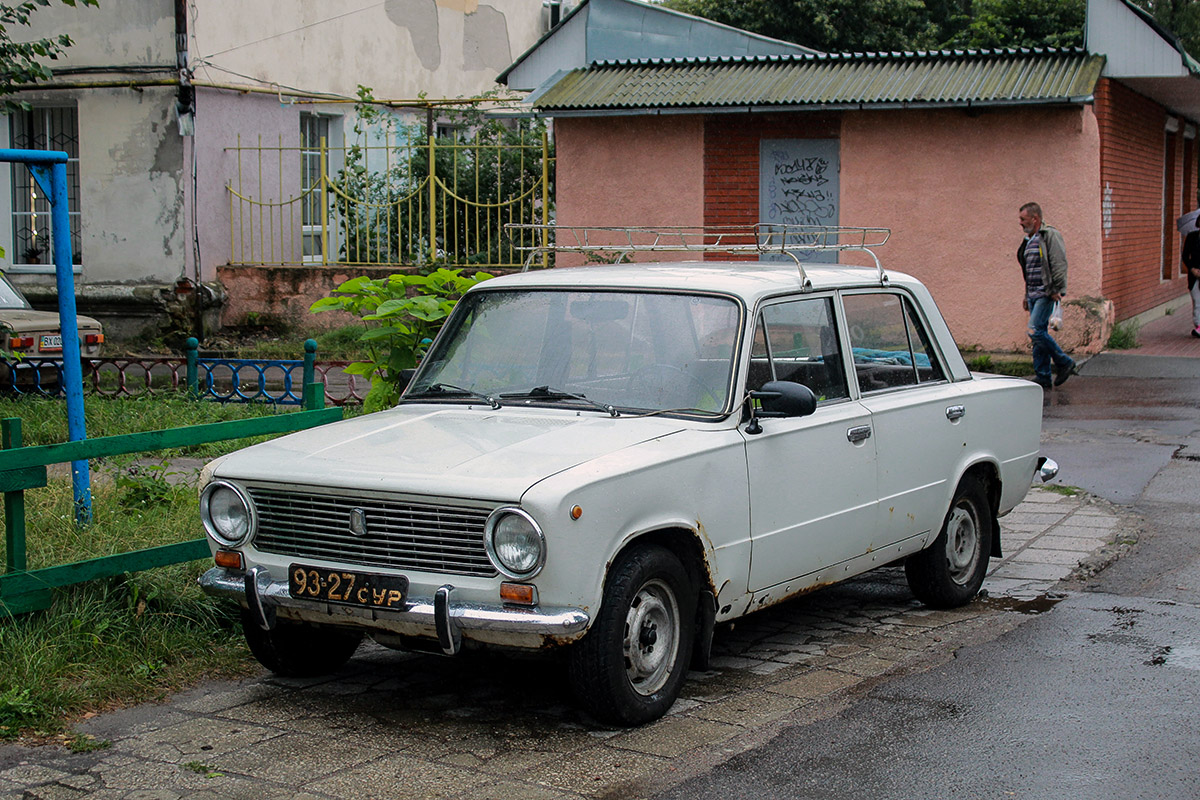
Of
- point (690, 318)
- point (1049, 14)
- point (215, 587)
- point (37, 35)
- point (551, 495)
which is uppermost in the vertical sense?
point (1049, 14)

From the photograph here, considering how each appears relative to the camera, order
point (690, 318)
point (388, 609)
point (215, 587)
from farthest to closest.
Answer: point (690, 318) → point (215, 587) → point (388, 609)

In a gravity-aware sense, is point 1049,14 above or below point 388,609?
above

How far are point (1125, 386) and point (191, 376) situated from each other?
9.58m

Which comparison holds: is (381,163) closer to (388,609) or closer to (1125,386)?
(1125,386)

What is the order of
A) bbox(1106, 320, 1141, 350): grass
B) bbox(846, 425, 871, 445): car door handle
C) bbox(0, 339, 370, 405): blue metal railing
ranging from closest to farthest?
bbox(846, 425, 871, 445): car door handle
bbox(0, 339, 370, 405): blue metal railing
bbox(1106, 320, 1141, 350): grass

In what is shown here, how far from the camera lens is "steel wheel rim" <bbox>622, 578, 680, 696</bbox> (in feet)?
15.3

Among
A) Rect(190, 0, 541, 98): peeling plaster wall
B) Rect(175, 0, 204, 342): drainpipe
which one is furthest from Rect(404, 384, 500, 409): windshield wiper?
Rect(190, 0, 541, 98): peeling plaster wall

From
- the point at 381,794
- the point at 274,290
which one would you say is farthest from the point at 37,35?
the point at 381,794

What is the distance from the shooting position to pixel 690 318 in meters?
5.46

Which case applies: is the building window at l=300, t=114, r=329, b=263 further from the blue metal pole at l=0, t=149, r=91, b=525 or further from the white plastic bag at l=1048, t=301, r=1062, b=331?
the blue metal pole at l=0, t=149, r=91, b=525

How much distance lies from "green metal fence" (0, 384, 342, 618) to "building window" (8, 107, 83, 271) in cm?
1472

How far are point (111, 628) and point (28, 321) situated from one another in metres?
8.99

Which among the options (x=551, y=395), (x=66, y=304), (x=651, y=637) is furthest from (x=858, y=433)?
(x=66, y=304)

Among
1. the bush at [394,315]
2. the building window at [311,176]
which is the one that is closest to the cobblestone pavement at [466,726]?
the bush at [394,315]
